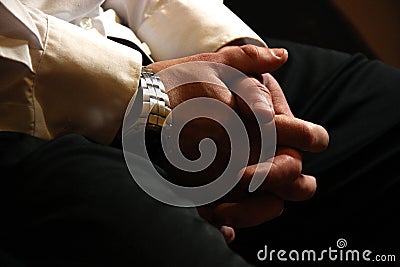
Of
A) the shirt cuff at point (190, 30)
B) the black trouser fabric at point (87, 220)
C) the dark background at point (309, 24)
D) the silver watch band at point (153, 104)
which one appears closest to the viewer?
the black trouser fabric at point (87, 220)

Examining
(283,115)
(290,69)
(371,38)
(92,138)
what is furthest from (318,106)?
(371,38)

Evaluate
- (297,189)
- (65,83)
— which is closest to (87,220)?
(65,83)

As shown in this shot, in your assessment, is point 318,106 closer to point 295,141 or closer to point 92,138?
point 295,141

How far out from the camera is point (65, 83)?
1.73 feet

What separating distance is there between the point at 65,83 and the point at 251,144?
17 cm

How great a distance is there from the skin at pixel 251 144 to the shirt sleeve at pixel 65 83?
56mm

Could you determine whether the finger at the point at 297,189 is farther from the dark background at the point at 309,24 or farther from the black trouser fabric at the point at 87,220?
the dark background at the point at 309,24

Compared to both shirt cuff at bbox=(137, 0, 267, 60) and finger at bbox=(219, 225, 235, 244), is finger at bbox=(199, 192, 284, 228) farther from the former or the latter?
shirt cuff at bbox=(137, 0, 267, 60)

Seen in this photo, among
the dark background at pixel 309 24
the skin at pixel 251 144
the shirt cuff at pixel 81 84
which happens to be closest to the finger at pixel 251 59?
the skin at pixel 251 144

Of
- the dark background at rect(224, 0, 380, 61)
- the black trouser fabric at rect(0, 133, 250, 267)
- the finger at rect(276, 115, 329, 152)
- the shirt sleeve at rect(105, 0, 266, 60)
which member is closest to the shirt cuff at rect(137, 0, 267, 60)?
the shirt sleeve at rect(105, 0, 266, 60)

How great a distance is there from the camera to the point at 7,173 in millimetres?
465

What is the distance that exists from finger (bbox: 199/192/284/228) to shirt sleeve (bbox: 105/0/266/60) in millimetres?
159

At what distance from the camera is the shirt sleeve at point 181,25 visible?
0.68 metres

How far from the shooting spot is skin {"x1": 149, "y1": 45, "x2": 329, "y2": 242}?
582 mm
